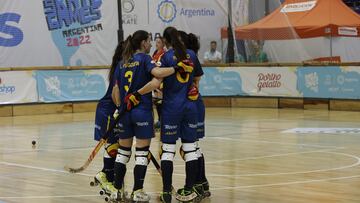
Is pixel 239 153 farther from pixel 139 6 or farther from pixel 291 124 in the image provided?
pixel 139 6

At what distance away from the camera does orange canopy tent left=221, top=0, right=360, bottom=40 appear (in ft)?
82.3

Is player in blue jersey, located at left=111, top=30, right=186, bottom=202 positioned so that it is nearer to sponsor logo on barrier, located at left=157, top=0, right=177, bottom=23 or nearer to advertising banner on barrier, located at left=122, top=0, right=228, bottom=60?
advertising banner on barrier, located at left=122, top=0, right=228, bottom=60

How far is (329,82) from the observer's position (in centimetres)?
2262

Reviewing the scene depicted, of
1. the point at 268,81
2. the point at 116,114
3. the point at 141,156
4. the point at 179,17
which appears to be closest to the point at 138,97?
the point at 116,114

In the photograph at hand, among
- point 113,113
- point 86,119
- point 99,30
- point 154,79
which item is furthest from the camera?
point 99,30

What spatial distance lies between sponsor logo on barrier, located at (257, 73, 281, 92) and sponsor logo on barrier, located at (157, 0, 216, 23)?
22.0 feet

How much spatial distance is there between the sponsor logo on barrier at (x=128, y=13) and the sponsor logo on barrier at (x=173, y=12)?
1095mm

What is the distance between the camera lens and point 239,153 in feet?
44.5

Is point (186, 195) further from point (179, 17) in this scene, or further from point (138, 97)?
point (179, 17)

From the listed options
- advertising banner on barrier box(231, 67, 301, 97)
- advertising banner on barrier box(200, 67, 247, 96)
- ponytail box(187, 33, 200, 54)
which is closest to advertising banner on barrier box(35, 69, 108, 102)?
advertising banner on barrier box(200, 67, 247, 96)

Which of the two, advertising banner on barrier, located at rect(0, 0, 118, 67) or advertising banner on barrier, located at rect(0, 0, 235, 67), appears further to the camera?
advertising banner on barrier, located at rect(0, 0, 235, 67)

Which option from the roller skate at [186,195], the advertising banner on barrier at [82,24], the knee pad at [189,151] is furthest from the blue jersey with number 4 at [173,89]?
the advertising banner on barrier at [82,24]

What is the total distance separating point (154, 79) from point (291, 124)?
10757mm

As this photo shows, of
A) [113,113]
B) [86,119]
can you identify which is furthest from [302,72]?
[113,113]
